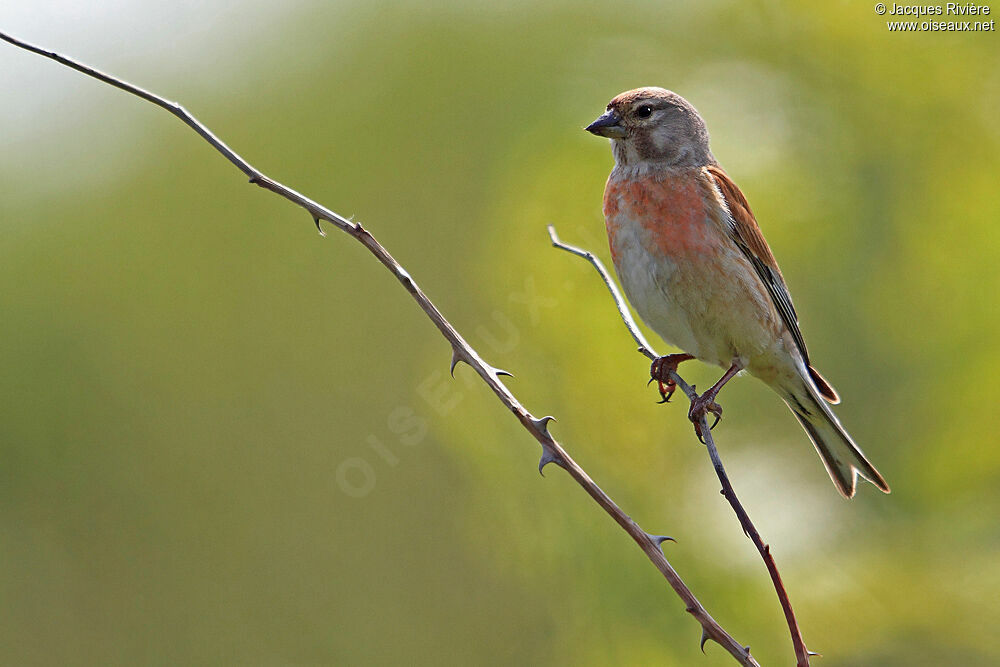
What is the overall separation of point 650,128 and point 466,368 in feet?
4.58

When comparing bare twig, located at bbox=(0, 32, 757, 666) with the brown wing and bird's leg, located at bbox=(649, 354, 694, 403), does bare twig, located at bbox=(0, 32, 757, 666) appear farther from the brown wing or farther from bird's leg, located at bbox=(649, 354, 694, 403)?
the brown wing

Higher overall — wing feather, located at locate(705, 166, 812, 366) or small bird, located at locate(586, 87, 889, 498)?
wing feather, located at locate(705, 166, 812, 366)

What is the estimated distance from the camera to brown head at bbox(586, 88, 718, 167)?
6.88 ft

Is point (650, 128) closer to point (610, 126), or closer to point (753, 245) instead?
point (610, 126)

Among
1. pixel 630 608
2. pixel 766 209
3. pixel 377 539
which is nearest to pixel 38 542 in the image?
pixel 377 539

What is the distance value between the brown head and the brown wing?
86mm

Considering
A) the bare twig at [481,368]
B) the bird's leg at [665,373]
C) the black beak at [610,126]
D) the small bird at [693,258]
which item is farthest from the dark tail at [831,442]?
the bare twig at [481,368]

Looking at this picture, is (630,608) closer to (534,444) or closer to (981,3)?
(534,444)

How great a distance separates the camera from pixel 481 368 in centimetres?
93

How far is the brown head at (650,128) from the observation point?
210cm

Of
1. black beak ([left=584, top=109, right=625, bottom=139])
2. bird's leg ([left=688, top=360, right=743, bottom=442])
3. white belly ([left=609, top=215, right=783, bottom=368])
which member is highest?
black beak ([left=584, top=109, right=625, bottom=139])

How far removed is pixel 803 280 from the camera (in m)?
3.03

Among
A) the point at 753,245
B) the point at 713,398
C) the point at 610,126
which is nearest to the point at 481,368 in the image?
the point at 713,398

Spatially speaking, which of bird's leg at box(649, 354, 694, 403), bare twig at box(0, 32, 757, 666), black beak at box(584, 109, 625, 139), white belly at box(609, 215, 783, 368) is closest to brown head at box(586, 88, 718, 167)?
black beak at box(584, 109, 625, 139)
